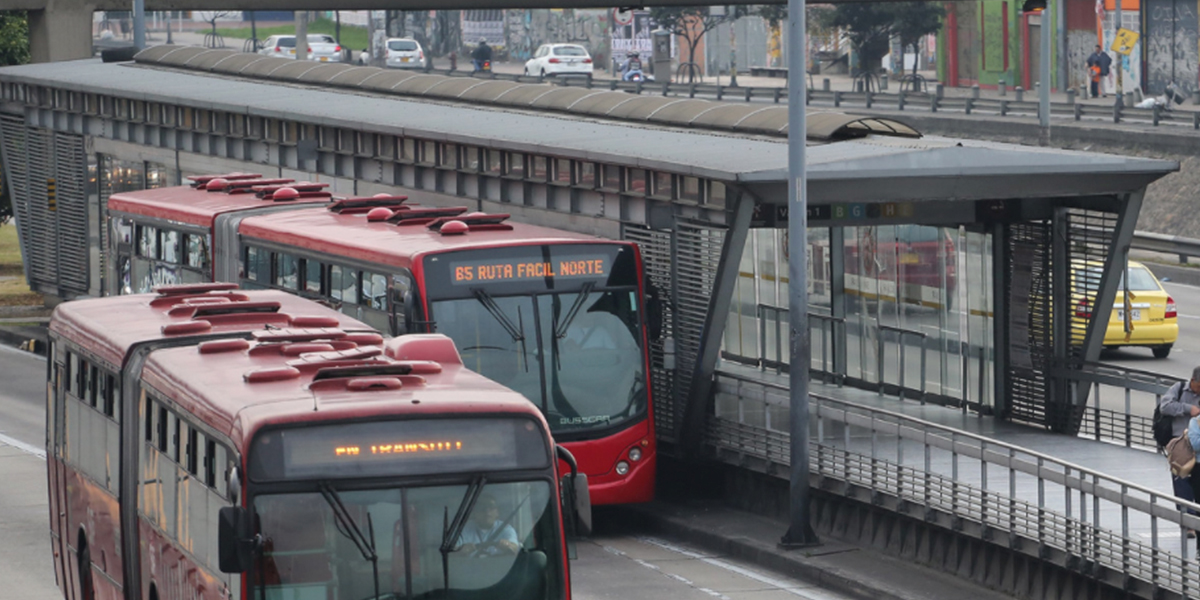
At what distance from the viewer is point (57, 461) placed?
15328 millimetres

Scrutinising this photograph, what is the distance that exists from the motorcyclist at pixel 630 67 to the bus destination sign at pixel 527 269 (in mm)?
58685

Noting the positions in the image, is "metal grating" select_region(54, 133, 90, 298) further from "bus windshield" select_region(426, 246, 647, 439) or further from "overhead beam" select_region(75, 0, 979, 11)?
"bus windshield" select_region(426, 246, 647, 439)

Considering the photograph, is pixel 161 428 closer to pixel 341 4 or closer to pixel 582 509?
pixel 582 509

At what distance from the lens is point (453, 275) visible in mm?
17781

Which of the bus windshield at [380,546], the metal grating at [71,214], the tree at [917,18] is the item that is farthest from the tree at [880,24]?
the bus windshield at [380,546]

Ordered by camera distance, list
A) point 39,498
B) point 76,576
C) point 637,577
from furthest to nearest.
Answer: point 39,498
point 637,577
point 76,576

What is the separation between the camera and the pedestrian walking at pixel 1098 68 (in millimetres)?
60125

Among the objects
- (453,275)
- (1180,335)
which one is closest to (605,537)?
(453,275)

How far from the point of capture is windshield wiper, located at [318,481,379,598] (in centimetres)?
970

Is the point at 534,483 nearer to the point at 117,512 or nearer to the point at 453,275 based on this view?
the point at 117,512

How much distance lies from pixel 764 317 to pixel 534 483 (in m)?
12.2

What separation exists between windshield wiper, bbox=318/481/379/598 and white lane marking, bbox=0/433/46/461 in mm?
14297

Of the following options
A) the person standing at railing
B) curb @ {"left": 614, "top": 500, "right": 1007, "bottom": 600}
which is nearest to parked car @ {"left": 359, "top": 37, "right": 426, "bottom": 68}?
curb @ {"left": 614, "top": 500, "right": 1007, "bottom": 600}

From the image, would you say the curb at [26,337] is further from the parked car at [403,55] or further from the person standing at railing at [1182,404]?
the parked car at [403,55]
